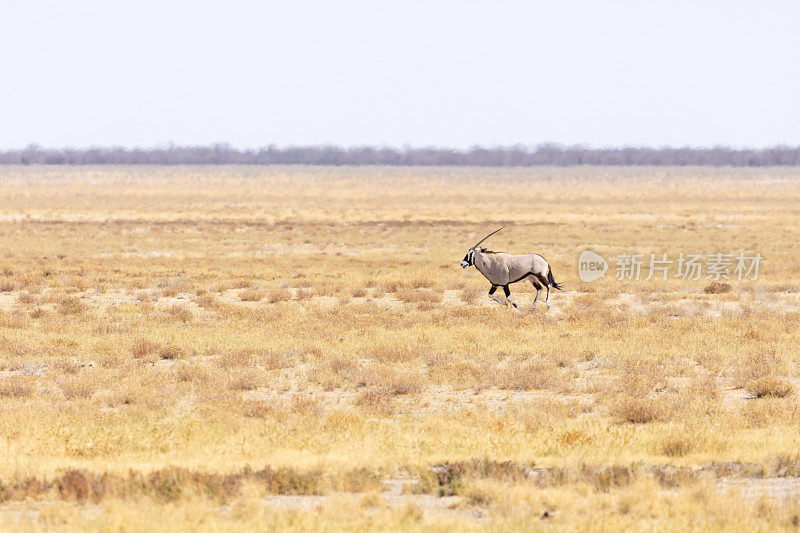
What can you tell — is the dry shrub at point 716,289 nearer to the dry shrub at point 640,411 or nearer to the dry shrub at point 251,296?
the dry shrub at point 251,296

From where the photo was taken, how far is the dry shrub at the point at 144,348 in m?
15.6

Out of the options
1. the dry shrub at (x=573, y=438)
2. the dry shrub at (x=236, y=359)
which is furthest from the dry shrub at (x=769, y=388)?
the dry shrub at (x=236, y=359)

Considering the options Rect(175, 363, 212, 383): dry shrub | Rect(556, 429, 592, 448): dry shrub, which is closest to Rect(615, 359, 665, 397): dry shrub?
Rect(556, 429, 592, 448): dry shrub

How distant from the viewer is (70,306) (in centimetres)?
2186

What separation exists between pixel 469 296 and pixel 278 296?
4612mm

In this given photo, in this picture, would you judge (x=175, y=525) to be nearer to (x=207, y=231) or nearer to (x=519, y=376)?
(x=519, y=376)

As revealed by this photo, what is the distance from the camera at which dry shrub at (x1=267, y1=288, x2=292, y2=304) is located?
78.9 feet

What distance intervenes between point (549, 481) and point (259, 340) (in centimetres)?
944

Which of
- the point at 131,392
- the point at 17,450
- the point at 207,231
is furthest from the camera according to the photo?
the point at 207,231

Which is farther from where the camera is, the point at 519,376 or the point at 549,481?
Answer: the point at 519,376

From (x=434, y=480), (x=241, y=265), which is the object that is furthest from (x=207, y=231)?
(x=434, y=480)

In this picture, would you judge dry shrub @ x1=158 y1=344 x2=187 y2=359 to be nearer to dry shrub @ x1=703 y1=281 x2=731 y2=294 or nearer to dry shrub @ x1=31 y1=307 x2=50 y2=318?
dry shrub @ x1=31 y1=307 x2=50 y2=318

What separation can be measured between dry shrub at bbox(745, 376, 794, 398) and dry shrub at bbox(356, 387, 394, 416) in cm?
464

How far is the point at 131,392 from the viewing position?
12508mm
